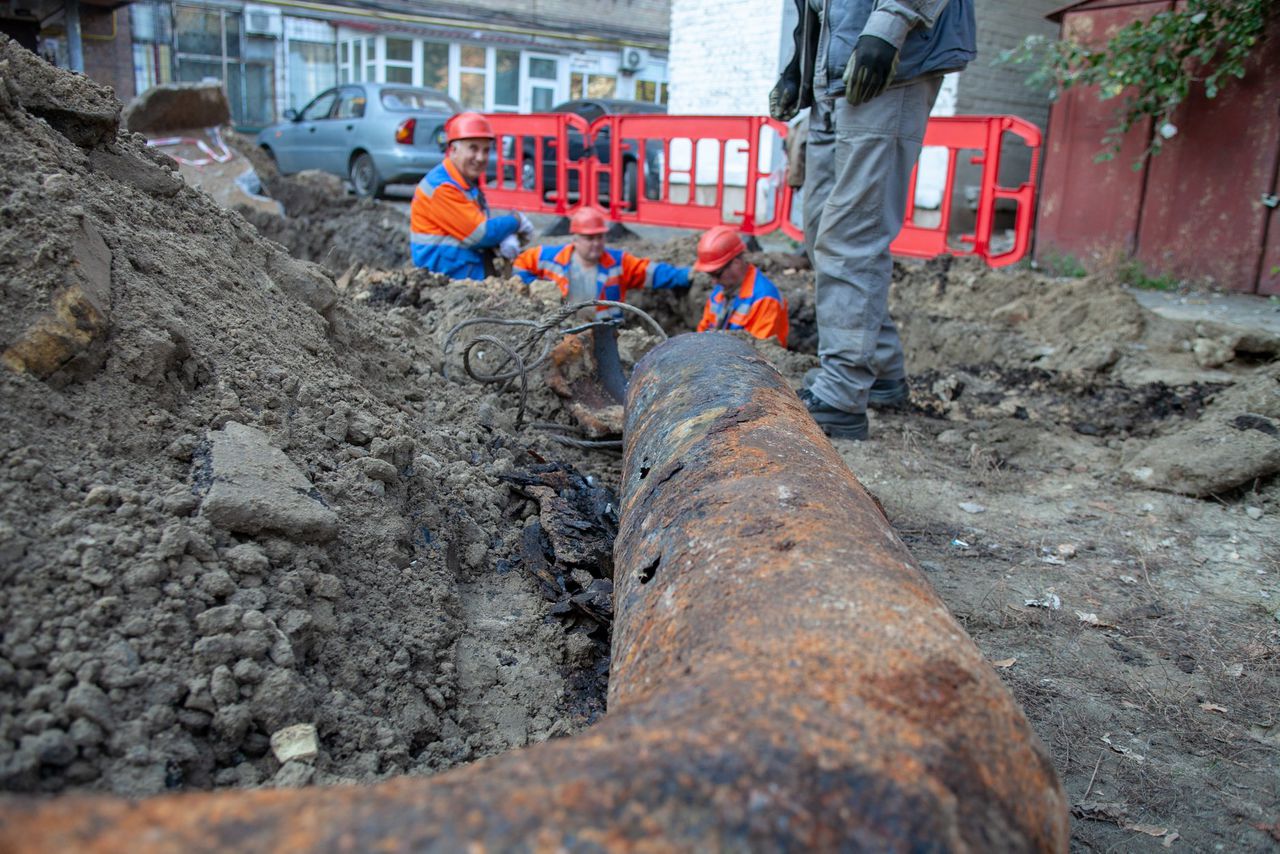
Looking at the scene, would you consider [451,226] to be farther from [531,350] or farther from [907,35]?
[907,35]

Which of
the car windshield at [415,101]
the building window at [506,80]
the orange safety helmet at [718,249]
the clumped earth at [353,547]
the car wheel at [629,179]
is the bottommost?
the clumped earth at [353,547]

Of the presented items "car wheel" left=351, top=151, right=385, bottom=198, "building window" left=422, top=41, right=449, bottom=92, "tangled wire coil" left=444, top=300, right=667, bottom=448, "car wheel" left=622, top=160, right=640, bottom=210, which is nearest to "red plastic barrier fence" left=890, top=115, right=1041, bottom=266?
"tangled wire coil" left=444, top=300, right=667, bottom=448

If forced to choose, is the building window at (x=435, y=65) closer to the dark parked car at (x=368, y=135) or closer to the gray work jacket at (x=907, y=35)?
the dark parked car at (x=368, y=135)

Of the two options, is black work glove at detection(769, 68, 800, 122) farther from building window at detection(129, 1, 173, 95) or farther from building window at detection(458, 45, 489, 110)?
building window at detection(458, 45, 489, 110)

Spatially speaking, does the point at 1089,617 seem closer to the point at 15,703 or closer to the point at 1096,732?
the point at 1096,732

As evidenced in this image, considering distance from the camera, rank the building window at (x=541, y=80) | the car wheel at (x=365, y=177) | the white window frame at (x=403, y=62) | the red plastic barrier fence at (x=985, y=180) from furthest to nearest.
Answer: the building window at (x=541, y=80) < the white window frame at (x=403, y=62) < the car wheel at (x=365, y=177) < the red plastic barrier fence at (x=985, y=180)

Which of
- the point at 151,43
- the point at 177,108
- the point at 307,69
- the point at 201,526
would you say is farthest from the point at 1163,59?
the point at 307,69

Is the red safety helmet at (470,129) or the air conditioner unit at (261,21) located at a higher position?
the air conditioner unit at (261,21)

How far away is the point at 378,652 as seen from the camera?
78.2 inches

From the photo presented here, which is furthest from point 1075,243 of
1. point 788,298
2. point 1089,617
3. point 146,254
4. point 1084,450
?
point 146,254

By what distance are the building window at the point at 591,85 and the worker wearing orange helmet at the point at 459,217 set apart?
20.7 metres

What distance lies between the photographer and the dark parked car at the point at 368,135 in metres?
13.5

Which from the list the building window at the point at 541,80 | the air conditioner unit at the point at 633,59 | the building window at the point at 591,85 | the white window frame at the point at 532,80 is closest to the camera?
the white window frame at the point at 532,80

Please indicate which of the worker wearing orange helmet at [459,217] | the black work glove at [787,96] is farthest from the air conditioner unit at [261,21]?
the black work glove at [787,96]
